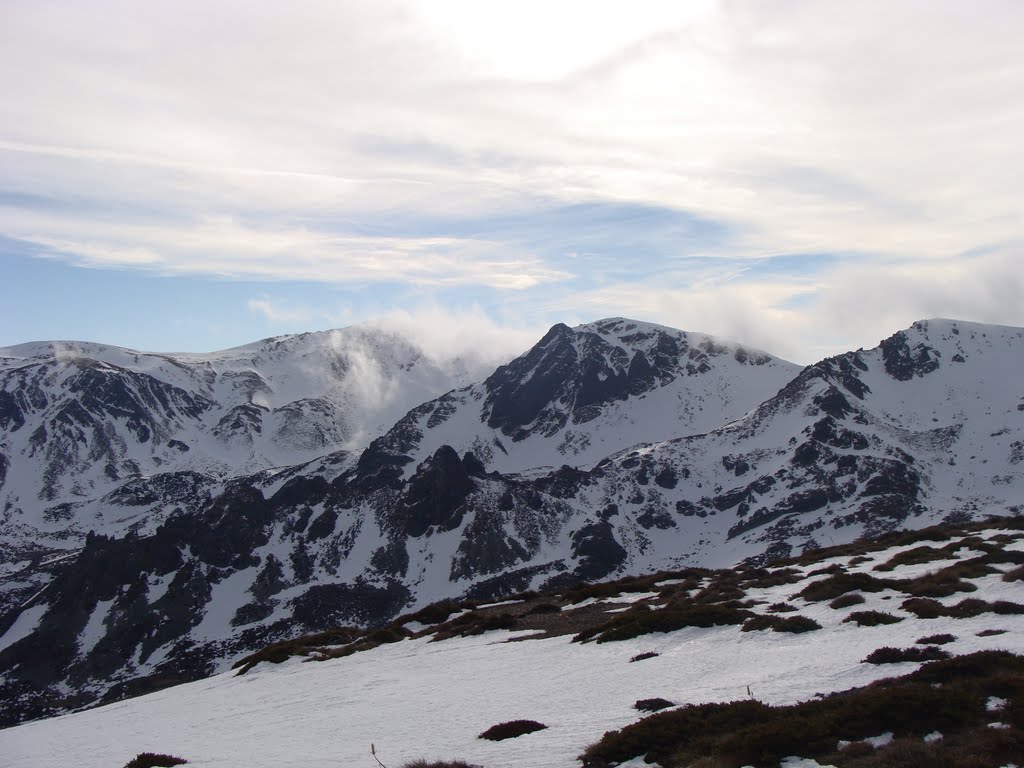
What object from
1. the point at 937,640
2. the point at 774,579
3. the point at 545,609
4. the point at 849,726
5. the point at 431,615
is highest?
the point at 849,726

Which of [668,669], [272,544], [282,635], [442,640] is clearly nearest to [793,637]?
[668,669]

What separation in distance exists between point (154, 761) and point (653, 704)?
15.2 m

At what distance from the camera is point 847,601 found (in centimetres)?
3091

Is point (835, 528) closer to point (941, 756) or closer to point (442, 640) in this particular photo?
point (442, 640)

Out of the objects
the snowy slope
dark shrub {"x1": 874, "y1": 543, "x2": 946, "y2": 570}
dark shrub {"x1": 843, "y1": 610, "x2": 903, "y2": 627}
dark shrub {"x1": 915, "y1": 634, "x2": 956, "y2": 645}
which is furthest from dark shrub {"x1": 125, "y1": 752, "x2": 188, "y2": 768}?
dark shrub {"x1": 874, "y1": 543, "x2": 946, "y2": 570}

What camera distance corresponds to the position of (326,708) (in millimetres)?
29469

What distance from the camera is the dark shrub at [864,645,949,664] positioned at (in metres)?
20.8

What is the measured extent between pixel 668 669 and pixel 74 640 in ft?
560

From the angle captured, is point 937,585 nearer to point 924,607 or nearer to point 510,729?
point 924,607

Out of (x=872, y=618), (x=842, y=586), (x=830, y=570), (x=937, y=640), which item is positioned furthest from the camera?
(x=830, y=570)

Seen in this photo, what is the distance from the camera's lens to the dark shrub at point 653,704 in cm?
2056

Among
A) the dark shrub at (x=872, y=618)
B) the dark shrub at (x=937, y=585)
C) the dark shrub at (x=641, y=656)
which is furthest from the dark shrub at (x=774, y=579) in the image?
the dark shrub at (x=641, y=656)

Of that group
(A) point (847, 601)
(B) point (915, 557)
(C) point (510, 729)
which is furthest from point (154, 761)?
(B) point (915, 557)

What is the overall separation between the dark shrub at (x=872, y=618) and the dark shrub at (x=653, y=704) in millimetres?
A: 9832
